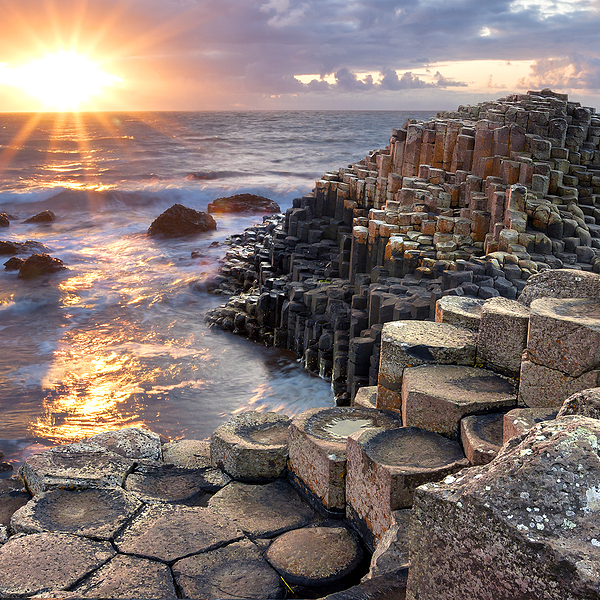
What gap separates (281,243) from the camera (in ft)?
50.4

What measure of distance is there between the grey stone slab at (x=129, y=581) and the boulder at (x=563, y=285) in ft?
9.91

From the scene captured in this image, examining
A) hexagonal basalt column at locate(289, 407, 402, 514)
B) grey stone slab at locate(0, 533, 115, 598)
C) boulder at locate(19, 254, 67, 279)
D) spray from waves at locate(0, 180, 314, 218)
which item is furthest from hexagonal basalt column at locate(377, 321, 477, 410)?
spray from waves at locate(0, 180, 314, 218)

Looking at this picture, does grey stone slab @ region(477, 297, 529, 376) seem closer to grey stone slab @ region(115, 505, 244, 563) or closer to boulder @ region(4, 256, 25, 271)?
grey stone slab @ region(115, 505, 244, 563)

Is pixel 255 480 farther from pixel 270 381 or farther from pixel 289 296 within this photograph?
pixel 289 296

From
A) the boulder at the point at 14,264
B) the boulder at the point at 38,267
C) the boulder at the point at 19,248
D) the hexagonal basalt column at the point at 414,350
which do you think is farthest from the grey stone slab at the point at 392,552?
the boulder at the point at 19,248

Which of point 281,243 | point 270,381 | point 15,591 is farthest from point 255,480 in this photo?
point 281,243

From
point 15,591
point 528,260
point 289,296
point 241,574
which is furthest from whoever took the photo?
point 289,296

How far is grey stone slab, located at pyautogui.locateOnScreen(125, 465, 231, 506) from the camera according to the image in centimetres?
450

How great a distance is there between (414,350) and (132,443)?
261 centimetres

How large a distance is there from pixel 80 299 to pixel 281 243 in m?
5.60

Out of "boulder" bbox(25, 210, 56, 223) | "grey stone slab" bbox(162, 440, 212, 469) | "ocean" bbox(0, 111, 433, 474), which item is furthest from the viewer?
"boulder" bbox(25, 210, 56, 223)

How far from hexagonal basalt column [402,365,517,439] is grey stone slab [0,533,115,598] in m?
2.12

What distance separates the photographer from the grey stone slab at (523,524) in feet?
5.75

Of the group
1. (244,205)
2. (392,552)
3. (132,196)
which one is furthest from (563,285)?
(132,196)
